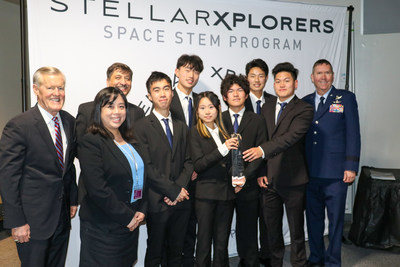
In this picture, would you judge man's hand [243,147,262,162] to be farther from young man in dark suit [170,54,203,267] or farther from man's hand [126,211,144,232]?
man's hand [126,211,144,232]

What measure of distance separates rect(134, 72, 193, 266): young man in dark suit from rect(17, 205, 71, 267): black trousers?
580mm

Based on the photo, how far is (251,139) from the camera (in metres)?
2.67

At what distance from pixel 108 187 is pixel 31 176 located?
1.62ft

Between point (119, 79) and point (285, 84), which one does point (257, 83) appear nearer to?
point (285, 84)

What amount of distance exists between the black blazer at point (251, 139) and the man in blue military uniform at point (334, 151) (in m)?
0.66

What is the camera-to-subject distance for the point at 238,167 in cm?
244

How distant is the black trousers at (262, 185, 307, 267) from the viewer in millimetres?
2854

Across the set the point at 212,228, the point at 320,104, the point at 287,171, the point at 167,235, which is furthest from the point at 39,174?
the point at 320,104

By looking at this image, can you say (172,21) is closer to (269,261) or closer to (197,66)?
(197,66)

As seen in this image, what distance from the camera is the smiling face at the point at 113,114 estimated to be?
1.99m

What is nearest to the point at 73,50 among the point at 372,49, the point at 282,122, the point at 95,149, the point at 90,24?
the point at 90,24

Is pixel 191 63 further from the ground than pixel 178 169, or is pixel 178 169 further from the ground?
pixel 191 63

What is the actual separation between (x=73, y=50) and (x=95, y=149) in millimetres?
1599

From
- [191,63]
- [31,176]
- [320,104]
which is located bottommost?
[31,176]
